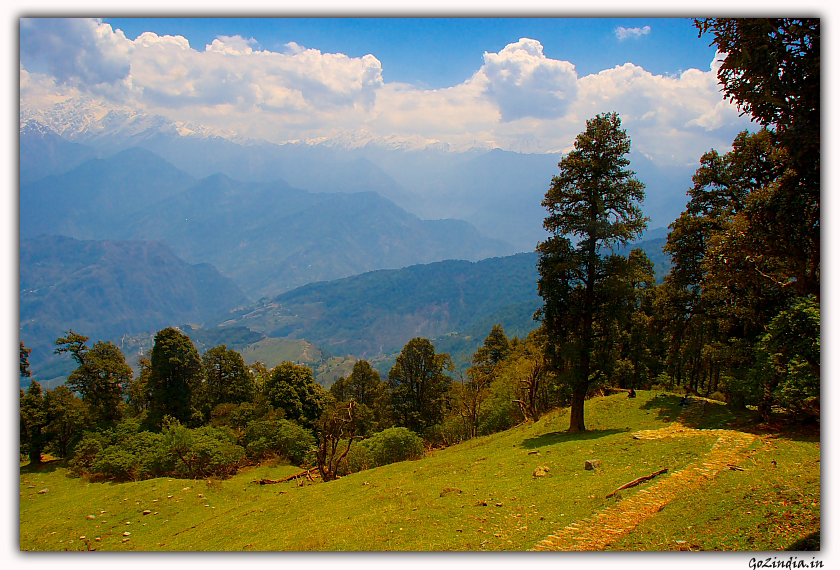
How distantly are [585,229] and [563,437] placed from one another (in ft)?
26.4

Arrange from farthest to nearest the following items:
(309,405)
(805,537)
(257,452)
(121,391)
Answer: (309,405), (121,391), (257,452), (805,537)

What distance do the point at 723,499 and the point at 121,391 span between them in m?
39.8

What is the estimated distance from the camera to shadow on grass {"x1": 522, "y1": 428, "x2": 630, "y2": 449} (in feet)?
48.9

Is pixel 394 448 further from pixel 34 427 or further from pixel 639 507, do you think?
pixel 34 427

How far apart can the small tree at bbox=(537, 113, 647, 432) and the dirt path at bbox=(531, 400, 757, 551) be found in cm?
571

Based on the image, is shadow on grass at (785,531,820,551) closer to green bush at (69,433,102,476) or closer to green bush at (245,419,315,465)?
green bush at (245,419,315,465)

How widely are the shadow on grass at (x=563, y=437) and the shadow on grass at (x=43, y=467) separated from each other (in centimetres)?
2888

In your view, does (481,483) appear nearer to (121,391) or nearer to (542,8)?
(542,8)

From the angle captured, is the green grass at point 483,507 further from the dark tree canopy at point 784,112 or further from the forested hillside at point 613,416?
the dark tree canopy at point 784,112

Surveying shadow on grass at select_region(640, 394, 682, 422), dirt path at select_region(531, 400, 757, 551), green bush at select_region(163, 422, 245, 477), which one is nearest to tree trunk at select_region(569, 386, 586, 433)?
shadow on grass at select_region(640, 394, 682, 422)

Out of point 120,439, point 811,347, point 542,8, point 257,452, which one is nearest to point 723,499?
point 811,347

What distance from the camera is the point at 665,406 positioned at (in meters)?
18.8

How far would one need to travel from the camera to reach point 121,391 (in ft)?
108

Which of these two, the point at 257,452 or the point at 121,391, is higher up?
the point at 121,391
